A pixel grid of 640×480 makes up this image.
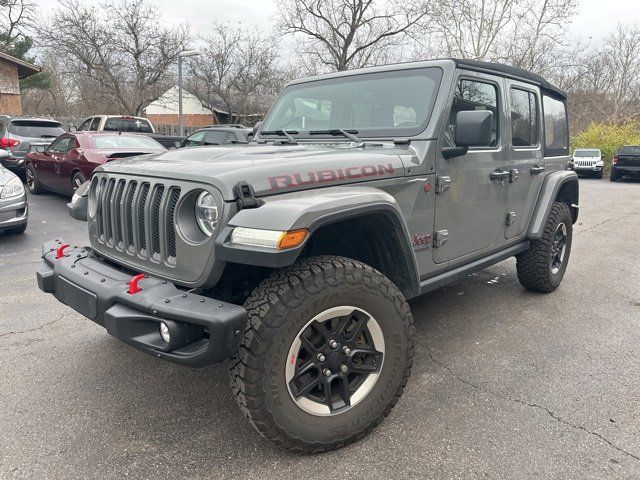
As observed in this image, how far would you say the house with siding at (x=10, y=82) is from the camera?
20984mm

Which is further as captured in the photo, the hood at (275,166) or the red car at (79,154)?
the red car at (79,154)

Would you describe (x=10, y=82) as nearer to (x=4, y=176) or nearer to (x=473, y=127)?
(x=4, y=176)

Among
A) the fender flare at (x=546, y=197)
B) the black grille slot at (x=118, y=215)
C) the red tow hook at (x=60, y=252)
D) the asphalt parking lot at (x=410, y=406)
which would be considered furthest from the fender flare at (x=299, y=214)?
the fender flare at (x=546, y=197)

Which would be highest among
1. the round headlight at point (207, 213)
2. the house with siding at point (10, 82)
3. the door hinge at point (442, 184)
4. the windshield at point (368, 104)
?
the house with siding at point (10, 82)

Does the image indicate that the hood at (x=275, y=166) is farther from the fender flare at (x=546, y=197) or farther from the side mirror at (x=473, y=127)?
the fender flare at (x=546, y=197)

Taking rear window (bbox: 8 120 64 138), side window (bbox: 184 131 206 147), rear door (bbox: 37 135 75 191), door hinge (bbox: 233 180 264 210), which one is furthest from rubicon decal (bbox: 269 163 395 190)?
rear window (bbox: 8 120 64 138)

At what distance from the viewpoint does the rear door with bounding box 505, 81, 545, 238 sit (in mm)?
3805

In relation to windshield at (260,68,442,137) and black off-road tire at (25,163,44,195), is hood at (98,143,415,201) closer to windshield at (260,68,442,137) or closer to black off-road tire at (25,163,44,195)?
windshield at (260,68,442,137)

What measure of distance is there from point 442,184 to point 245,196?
1.43 metres

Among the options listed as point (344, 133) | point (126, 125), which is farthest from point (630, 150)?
point (344, 133)

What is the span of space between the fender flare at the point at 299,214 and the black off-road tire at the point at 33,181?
10193 mm

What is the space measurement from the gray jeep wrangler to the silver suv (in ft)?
34.8

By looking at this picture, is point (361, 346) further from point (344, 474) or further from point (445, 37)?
point (445, 37)

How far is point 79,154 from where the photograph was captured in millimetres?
8703
